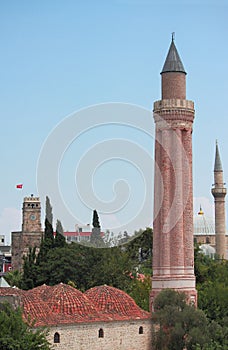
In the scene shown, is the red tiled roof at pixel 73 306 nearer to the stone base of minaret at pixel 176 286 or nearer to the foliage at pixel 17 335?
the foliage at pixel 17 335

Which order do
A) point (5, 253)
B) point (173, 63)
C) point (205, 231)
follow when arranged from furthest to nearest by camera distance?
point (5, 253) → point (205, 231) → point (173, 63)

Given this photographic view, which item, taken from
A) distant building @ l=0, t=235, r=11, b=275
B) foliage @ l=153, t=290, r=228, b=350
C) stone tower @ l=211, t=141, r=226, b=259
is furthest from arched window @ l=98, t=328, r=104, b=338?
distant building @ l=0, t=235, r=11, b=275

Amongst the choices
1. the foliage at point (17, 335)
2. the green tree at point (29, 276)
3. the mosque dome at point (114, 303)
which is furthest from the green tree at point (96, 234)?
the foliage at point (17, 335)

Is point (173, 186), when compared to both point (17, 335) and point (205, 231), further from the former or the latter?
point (205, 231)

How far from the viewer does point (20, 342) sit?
2148 centimetres

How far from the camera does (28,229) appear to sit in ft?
233

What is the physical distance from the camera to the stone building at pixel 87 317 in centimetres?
2353

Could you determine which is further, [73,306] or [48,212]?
[48,212]

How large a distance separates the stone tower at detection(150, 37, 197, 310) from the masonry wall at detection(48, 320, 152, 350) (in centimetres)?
319

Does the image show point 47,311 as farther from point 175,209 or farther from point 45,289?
point 175,209

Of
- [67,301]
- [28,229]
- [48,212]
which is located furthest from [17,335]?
[28,229]

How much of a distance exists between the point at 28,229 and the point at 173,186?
4282cm

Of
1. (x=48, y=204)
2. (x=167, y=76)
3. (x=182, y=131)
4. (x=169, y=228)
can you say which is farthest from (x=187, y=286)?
(x=48, y=204)

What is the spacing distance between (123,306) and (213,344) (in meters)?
3.30
